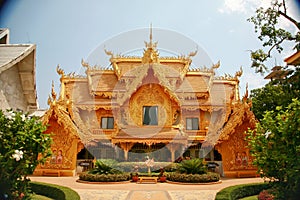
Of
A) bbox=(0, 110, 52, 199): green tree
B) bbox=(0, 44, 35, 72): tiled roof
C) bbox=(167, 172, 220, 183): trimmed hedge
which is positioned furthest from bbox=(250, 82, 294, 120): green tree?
bbox=(0, 110, 52, 199): green tree

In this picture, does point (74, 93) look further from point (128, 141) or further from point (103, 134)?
point (128, 141)

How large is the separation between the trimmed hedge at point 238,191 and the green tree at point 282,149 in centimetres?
107

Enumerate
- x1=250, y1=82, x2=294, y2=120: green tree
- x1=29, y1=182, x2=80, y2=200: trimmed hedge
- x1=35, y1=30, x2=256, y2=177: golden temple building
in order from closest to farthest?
x1=29, y1=182, x2=80, y2=200: trimmed hedge
x1=35, y1=30, x2=256, y2=177: golden temple building
x1=250, y1=82, x2=294, y2=120: green tree

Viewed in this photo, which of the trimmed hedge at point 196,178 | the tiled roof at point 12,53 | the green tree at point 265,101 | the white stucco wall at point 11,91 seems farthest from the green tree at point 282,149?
the green tree at point 265,101

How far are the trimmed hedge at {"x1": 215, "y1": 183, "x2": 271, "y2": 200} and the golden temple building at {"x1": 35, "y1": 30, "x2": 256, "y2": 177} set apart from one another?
15.8 ft

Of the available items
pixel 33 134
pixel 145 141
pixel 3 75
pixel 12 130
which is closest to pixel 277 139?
pixel 33 134

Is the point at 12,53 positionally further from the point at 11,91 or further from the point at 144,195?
the point at 144,195

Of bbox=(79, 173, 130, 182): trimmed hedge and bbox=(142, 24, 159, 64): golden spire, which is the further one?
bbox=(142, 24, 159, 64): golden spire

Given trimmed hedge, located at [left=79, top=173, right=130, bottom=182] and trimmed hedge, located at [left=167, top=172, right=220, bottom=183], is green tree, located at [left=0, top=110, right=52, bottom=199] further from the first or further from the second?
trimmed hedge, located at [left=167, top=172, right=220, bottom=183]

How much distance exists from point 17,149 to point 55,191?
2784 millimetres

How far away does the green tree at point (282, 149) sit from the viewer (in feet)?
17.6

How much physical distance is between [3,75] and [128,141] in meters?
7.87

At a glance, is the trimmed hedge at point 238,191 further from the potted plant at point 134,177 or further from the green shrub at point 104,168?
the green shrub at point 104,168

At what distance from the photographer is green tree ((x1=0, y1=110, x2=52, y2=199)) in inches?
194
